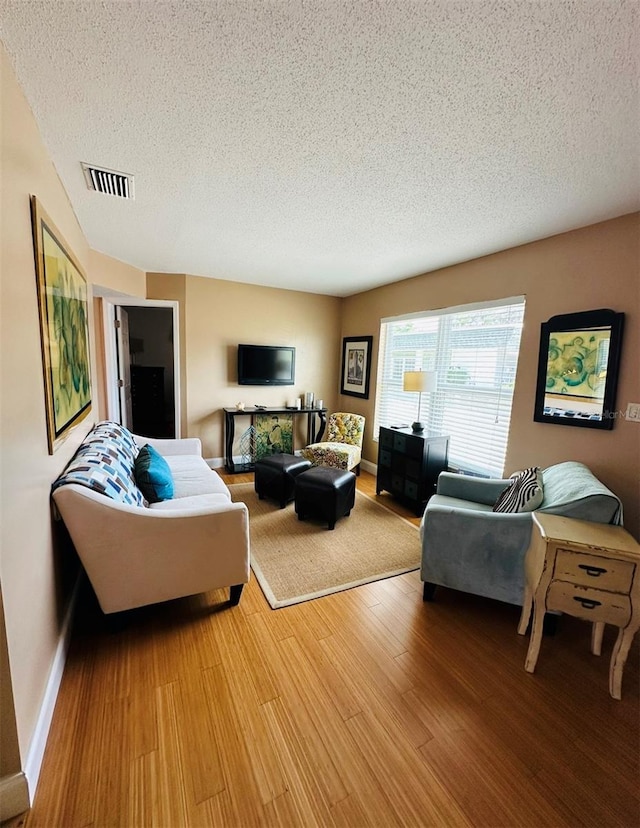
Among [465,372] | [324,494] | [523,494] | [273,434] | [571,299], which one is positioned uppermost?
[571,299]

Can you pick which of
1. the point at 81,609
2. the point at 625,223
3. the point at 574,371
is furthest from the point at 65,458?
the point at 625,223

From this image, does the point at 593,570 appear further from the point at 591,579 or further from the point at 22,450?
the point at 22,450

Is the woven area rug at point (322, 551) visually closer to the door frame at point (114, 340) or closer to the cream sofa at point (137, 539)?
the cream sofa at point (137, 539)

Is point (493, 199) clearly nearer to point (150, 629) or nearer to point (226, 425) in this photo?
point (150, 629)

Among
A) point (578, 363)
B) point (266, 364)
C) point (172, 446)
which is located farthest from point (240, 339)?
point (578, 363)

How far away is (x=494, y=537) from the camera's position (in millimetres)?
1887

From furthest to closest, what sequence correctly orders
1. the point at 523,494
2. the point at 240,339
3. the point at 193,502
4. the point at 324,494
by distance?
the point at 240,339 → the point at 324,494 → the point at 193,502 → the point at 523,494

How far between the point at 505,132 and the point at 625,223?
1329mm

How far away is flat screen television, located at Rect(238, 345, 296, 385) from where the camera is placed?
14.6ft

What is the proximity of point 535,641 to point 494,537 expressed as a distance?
1.60 feet

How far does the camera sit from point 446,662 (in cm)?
168

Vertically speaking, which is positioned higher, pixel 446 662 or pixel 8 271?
pixel 8 271

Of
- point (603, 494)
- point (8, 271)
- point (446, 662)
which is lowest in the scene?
point (446, 662)

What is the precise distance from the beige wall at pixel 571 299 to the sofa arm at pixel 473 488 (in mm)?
494
